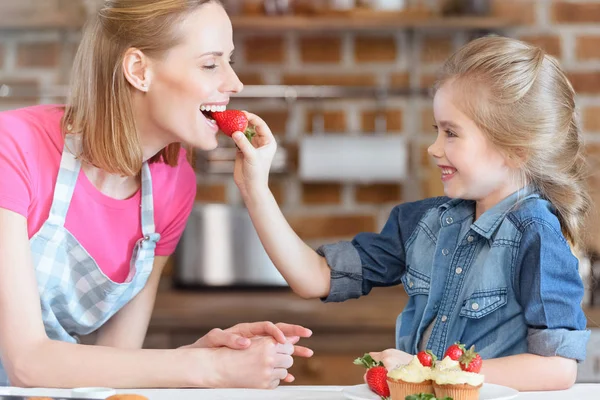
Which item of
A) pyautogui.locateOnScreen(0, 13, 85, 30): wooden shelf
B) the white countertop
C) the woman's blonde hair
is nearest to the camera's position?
the white countertop

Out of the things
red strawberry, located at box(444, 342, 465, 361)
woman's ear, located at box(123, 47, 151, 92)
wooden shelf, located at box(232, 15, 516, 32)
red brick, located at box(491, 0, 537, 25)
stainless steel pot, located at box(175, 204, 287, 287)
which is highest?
red brick, located at box(491, 0, 537, 25)

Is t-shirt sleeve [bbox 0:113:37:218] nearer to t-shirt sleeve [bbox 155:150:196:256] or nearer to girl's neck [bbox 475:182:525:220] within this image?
t-shirt sleeve [bbox 155:150:196:256]

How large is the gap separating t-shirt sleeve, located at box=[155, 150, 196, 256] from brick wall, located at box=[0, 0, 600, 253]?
45.8 inches

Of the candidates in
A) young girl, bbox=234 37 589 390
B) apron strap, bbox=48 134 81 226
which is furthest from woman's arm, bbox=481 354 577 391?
apron strap, bbox=48 134 81 226

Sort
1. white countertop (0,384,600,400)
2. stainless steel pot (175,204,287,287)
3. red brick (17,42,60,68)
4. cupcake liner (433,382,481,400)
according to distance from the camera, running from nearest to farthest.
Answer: cupcake liner (433,382,481,400)
white countertop (0,384,600,400)
stainless steel pot (175,204,287,287)
red brick (17,42,60,68)

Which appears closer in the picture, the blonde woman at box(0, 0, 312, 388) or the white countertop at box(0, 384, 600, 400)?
the white countertop at box(0, 384, 600, 400)

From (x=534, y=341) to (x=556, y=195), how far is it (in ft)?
0.92

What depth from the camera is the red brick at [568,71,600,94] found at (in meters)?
2.85

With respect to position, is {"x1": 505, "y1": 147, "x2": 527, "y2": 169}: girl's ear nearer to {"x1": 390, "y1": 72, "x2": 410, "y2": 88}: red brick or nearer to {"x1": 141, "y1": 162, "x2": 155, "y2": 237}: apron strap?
{"x1": 141, "y1": 162, "x2": 155, "y2": 237}: apron strap

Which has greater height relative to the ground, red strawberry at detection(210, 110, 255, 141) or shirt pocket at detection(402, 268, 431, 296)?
red strawberry at detection(210, 110, 255, 141)

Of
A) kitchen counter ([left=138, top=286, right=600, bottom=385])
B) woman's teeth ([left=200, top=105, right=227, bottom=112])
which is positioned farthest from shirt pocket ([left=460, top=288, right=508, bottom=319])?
kitchen counter ([left=138, top=286, right=600, bottom=385])

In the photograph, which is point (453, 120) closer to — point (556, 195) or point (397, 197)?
point (556, 195)

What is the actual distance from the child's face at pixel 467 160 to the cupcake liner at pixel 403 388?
443 mm

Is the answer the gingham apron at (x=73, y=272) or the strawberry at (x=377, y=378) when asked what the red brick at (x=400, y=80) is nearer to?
the gingham apron at (x=73, y=272)
